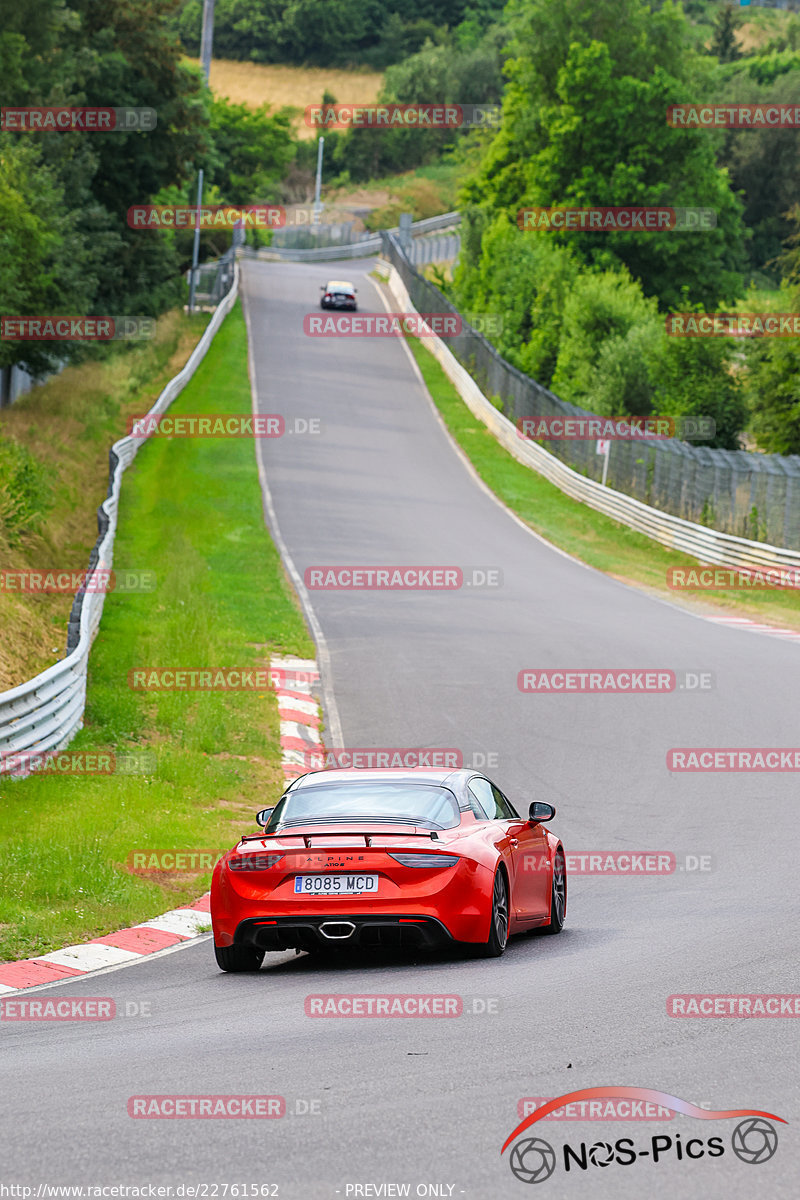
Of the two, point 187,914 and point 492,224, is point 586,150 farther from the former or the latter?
point 187,914

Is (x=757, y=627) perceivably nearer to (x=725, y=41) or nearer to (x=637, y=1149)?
(x=637, y=1149)

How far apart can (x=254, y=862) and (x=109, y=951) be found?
1.61 meters

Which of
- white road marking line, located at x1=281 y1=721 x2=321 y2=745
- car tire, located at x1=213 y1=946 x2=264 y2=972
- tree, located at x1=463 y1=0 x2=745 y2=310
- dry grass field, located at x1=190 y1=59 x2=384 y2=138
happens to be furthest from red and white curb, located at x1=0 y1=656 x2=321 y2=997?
dry grass field, located at x1=190 y1=59 x2=384 y2=138

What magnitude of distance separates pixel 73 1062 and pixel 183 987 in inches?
86.1

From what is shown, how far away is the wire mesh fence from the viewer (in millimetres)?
32000

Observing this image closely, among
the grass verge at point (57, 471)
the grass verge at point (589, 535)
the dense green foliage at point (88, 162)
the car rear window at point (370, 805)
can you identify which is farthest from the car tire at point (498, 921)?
the dense green foliage at point (88, 162)

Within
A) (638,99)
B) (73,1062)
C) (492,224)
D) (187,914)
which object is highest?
(638,99)

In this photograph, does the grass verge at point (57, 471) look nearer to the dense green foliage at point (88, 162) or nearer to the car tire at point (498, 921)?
the dense green foliage at point (88, 162)

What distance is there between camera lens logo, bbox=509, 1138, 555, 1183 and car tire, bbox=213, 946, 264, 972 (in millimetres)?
4205

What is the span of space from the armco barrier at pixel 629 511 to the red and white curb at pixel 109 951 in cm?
2210

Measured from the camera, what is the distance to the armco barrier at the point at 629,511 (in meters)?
32.1

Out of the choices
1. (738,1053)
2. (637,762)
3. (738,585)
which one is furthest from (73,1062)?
(738,585)

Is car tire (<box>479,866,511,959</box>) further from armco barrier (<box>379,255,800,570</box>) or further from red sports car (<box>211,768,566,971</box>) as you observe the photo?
armco barrier (<box>379,255,800,570</box>)

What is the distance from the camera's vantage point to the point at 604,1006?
723 centimetres
